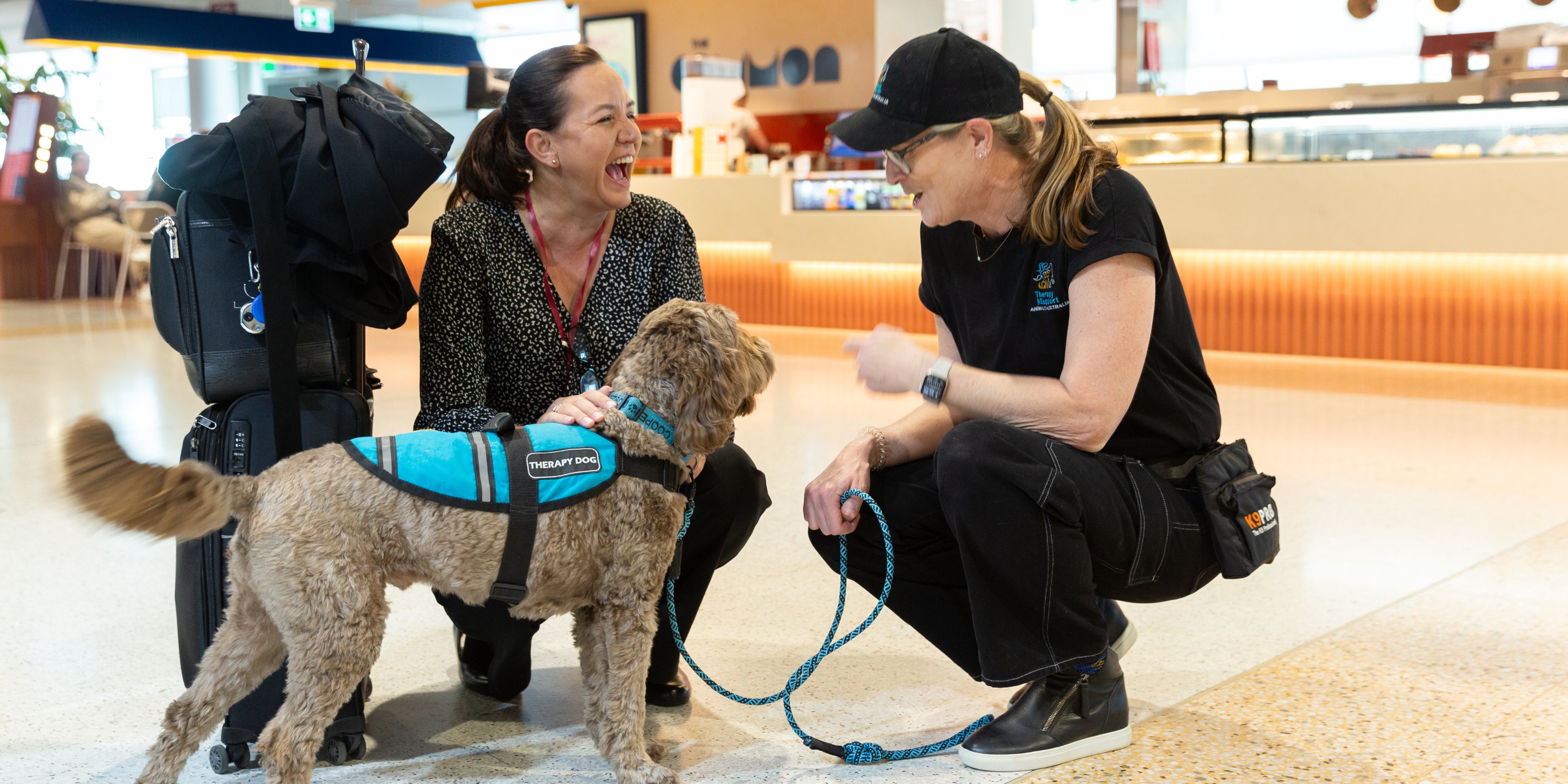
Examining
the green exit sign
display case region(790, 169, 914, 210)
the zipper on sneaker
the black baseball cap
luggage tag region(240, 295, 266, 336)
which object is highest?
the green exit sign

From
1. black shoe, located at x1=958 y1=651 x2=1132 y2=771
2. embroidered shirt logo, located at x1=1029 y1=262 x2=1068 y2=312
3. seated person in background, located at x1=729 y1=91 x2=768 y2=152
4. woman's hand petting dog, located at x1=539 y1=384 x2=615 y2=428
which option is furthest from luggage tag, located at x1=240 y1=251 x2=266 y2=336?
seated person in background, located at x1=729 y1=91 x2=768 y2=152

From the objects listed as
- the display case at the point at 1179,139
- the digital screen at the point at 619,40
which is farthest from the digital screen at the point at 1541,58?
the digital screen at the point at 619,40

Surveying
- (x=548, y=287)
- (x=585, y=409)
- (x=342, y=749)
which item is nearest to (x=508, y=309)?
(x=548, y=287)

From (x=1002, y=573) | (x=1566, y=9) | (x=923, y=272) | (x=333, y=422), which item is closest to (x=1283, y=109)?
(x=1566, y=9)

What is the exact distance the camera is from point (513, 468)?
69.6 inches

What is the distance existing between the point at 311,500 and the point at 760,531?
2077 millimetres

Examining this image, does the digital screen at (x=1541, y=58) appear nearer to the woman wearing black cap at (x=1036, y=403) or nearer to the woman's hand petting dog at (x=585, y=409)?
→ the woman wearing black cap at (x=1036, y=403)

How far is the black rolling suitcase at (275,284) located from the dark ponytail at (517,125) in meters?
0.20

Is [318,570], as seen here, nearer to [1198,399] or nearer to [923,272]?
[923,272]

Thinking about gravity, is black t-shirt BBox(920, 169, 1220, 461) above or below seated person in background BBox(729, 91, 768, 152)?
below

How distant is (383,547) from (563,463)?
10.8 inches

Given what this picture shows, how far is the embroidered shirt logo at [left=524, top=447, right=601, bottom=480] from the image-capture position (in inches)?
70.0

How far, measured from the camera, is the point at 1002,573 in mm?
1895

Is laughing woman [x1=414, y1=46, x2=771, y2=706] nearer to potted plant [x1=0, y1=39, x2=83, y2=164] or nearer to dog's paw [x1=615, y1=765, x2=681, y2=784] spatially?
dog's paw [x1=615, y1=765, x2=681, y2=784]
